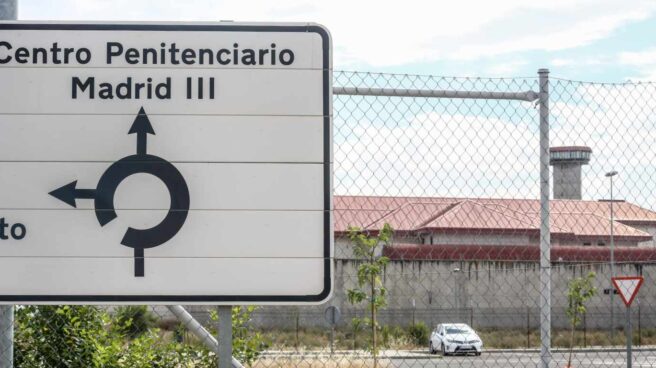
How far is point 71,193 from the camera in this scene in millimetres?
3176

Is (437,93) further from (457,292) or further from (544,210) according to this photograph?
(457,292)

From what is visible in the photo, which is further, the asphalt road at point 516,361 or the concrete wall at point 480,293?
the concrete wall at point 480,293

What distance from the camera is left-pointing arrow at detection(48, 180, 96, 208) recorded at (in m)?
3.17

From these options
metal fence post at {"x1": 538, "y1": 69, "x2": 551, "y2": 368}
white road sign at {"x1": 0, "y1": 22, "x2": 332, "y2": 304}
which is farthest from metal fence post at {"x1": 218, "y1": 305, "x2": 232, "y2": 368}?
metal fence post at {"x1": 538, "y1": 69, "x2": 551, "y2": 368}

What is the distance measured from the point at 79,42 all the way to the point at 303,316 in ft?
88.2

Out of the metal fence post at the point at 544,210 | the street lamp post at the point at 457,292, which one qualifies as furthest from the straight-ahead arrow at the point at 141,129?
the street lamp post at the point at 457,292

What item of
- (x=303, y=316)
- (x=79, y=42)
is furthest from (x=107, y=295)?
(x=303, y=316)

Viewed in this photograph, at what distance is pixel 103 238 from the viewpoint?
10.4 feet

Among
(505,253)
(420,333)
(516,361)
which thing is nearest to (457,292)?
(505,253)

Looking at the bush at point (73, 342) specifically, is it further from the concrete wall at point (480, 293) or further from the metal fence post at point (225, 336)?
the concrete wall at point (480, 293)

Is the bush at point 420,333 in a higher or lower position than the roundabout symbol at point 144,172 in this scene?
lower

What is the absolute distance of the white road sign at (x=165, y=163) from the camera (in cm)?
315

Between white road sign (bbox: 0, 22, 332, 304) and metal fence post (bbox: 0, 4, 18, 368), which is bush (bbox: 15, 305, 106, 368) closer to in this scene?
metal fence post (bbox: 0, 4, 18, 368)

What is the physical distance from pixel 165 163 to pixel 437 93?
1981 mm
